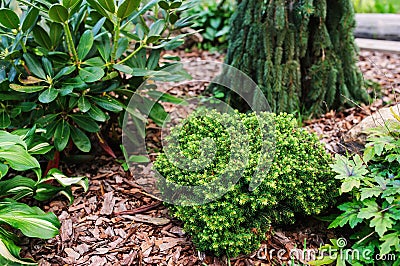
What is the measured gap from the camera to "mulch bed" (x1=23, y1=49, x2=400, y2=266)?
204 cm

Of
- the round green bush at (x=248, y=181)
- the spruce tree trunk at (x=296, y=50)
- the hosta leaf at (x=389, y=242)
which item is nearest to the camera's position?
the hosta leaf at (x=389, y=242)

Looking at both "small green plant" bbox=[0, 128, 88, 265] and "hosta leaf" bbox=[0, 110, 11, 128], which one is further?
"hosta leaf" bbox=[0, 110, 11, 128]

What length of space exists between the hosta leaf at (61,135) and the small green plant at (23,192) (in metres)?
0.08

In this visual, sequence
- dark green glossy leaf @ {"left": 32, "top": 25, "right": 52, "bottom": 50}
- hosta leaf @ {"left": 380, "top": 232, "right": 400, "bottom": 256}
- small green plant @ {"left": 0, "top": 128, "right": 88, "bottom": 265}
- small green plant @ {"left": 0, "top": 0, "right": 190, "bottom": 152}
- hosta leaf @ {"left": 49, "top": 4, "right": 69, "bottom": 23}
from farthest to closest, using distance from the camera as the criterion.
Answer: dark green glossy leaf @ {"left": 32, "top": 25, "right": 52, "bottom": 50}
small green plant @ {"left": 0, "top": 0, "right": 190, "bottom": 152}
hosta leaf @ {"left": 49, "top": 4, "right": 69, "bottom": 23}
small green plant @ {"left": 0, "top": 128, "right": 88, "bottom": 265}
hosta leaf @ {"left": 380, "top": 232, "right": 400, "bottom": 256}

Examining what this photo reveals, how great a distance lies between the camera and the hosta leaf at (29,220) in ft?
5.94

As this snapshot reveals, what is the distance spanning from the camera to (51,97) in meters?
2.21

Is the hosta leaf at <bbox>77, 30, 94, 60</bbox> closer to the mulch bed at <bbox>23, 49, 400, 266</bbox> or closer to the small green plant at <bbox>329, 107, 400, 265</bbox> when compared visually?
the mulch bed at <bbox>23, 49, 400, 266</bbox>

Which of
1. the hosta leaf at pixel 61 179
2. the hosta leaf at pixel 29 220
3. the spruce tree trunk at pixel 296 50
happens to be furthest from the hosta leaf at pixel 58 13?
the spruce tree trunk at pixel 296 50

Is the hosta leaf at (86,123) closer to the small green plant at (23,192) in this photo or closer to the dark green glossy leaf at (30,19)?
the small green plant at (23,192)

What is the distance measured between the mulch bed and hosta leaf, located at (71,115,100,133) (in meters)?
0.33

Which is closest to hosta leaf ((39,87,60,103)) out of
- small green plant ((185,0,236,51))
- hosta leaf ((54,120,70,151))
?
hosta leaf ((54,120,70,151))

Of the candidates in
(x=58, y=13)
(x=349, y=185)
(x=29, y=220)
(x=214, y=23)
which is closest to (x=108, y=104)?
(x=58, y=13)

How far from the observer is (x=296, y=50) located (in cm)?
291

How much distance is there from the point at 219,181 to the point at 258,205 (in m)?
0.22
